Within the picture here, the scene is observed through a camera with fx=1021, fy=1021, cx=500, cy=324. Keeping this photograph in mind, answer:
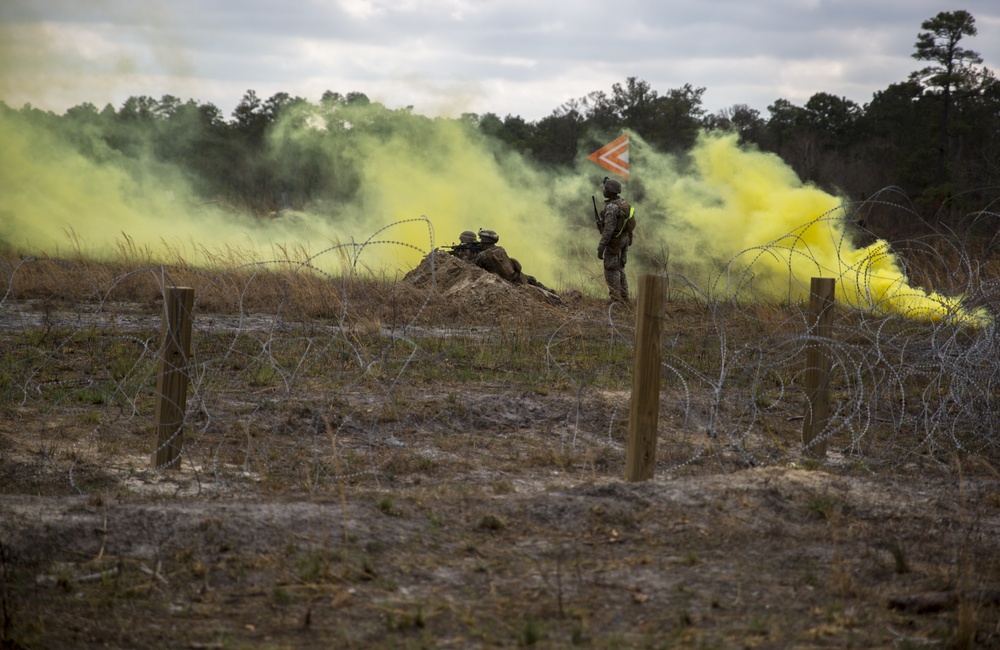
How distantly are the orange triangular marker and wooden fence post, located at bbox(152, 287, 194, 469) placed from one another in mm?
14939

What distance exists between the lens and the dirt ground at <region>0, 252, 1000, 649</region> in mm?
3988

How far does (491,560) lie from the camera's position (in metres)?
4.86

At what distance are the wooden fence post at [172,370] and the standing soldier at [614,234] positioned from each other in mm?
10606

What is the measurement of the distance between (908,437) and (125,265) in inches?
510

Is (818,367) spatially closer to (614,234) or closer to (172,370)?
(172,370)

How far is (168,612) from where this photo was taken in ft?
13.5

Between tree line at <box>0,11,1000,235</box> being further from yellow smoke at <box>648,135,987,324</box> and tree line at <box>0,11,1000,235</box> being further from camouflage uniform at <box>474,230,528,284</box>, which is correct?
camouflage uniform at <box>474,230,528,284</box>

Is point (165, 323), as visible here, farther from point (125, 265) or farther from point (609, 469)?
point (125, 265)

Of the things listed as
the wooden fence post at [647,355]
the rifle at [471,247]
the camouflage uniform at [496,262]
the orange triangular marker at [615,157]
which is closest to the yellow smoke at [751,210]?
the orange triangular marker at [615,157]

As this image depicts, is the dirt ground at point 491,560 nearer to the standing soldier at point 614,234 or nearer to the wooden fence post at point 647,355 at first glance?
the wooden fence post at point 647,355

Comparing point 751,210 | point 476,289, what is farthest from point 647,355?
point 751,210

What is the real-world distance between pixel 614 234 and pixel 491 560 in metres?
12.3

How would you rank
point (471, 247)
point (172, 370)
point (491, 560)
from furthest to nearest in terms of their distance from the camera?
point (471, 247) < point (172, 370) < point (491, 560)

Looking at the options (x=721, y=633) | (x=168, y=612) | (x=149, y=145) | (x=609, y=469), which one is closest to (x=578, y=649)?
(x=721, y=633)
